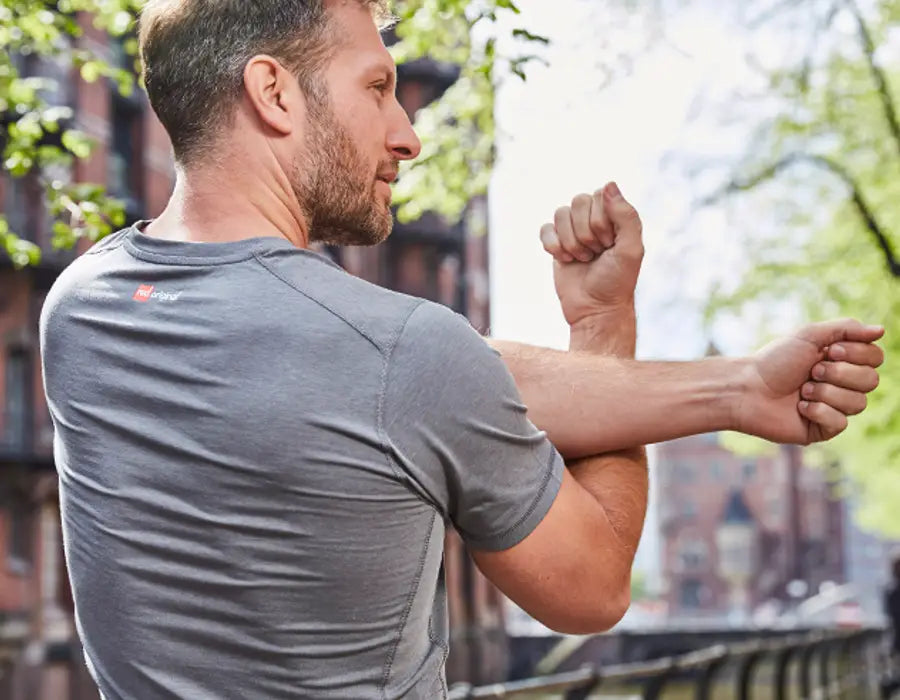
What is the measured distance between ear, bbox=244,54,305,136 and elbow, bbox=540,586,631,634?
602 mm

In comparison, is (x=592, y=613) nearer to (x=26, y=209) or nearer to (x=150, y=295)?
(x=150, y=295)

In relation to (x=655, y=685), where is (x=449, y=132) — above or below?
above

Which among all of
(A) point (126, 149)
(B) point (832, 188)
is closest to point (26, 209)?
(A) point (126, 149)

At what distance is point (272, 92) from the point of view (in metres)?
1.57

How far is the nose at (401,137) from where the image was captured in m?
1.66

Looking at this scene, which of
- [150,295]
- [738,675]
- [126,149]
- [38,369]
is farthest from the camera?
[126,149]

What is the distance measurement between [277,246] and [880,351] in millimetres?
819

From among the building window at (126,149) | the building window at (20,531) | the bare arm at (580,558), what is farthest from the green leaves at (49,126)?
the building window at (126,149)

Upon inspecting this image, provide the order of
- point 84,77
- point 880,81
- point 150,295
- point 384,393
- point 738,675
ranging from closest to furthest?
point 384,393
point 150,295
point 84,77
point 738,675
point 880,81

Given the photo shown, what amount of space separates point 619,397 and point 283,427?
543 mm

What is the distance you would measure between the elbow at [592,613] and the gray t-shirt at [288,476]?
12 cm

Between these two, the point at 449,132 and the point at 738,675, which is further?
the point at 738,675

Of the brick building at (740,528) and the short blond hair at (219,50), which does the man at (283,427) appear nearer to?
the short blond hair at (219,50)

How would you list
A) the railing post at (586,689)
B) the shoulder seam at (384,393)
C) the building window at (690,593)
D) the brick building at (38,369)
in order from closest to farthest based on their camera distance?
1. the shoulder seam at (384,393)
2. the railing post at (586,689)
3. the brick building at (38,369)
4. the building window at (690,593)
